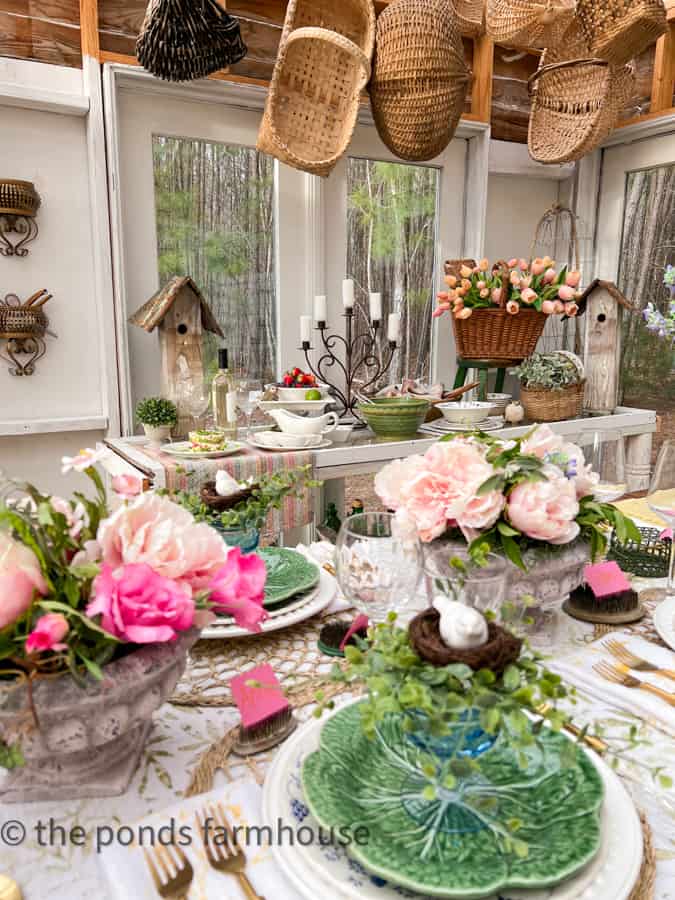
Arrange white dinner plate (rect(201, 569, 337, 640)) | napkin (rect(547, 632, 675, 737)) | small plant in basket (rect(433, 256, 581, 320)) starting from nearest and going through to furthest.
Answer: napkin (rect(547, 632, 675, 737))
white dinner plate (rect(201, 569, 337, 640))
small plant in basket (rect(433, 256, 581, 320))

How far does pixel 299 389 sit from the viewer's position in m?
1.98

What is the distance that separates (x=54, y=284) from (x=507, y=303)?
4.53 feet

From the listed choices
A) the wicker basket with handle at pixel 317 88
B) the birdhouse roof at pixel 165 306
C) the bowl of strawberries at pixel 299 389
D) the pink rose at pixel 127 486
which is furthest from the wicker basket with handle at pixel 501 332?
the pink rose at pixel 127 486

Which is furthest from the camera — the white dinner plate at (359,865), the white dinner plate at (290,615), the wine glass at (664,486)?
the wine glass at (664,486)

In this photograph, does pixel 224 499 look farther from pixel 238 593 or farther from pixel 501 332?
pixel 501 332

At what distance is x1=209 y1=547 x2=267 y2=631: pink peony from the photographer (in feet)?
1.82

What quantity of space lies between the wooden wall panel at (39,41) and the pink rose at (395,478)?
167cm

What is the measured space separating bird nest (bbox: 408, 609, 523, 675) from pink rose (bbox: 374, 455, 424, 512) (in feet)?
1.02

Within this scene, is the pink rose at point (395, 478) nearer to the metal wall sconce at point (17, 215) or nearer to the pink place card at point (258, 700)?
the pink place card at point (258, 700)

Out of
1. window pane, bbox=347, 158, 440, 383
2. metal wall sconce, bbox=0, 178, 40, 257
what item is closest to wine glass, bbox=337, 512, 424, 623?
metal wall sconce, bbox=0, 178, 40, 257

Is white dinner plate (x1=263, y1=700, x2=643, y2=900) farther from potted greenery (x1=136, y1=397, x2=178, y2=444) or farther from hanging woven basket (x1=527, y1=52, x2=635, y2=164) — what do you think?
hanging woven basket (x1=527, y1=52, x2=635, y2=164)

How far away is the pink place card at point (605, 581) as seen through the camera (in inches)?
34.5

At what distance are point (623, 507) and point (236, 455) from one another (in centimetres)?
94

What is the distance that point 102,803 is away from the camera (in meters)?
0.55
